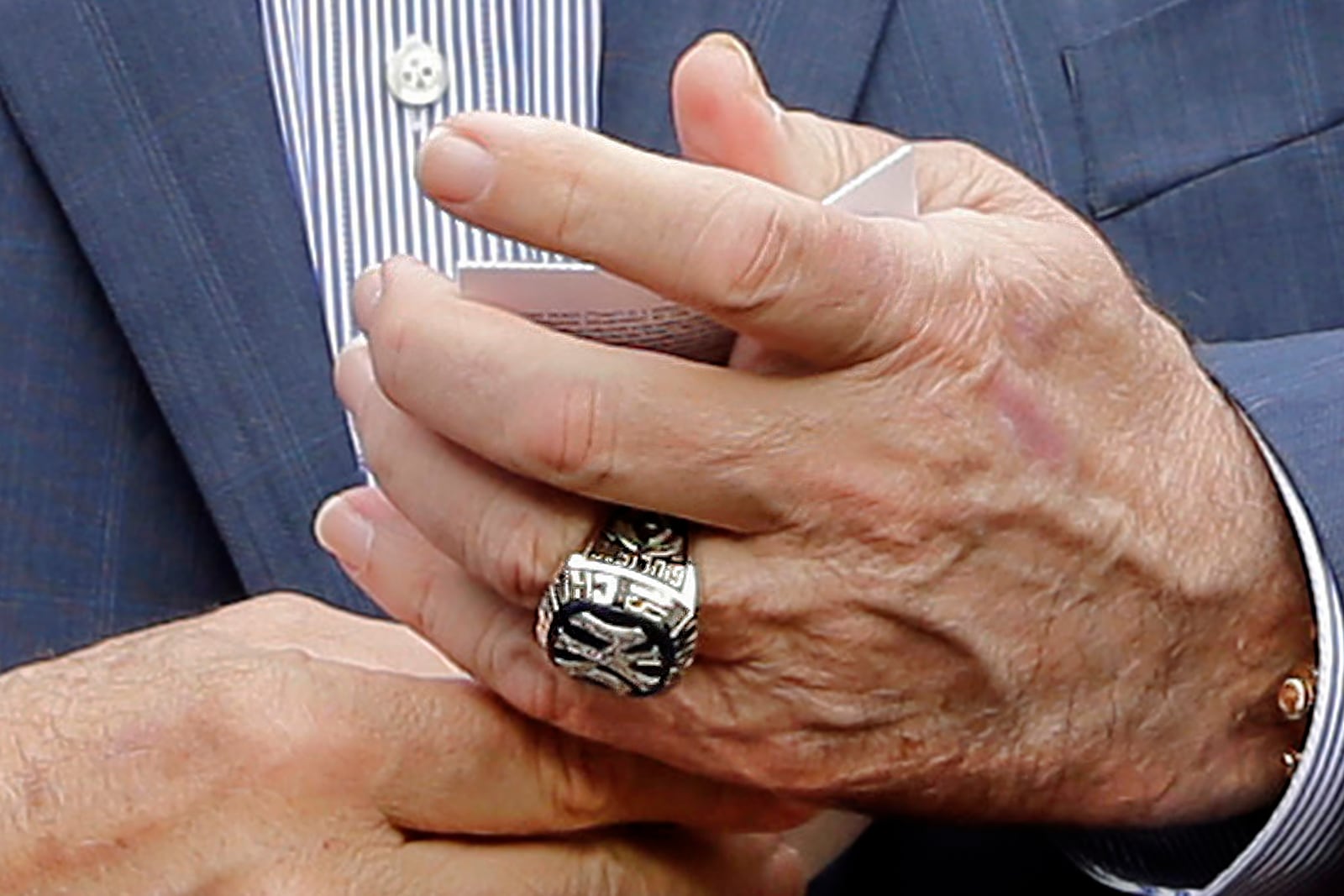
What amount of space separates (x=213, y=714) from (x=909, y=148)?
327 millimetres

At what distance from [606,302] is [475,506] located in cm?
9

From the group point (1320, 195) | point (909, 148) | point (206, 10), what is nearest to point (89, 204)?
point (206, 10)

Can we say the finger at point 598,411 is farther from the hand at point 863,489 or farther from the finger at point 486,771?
the finger at point 486,771

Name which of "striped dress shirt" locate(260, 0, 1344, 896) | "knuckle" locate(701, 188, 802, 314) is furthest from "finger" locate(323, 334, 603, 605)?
"striped dress shirt" locate(260, 0, 1344, 896)

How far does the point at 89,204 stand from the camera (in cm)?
90

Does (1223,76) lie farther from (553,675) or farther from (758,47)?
(553,675)

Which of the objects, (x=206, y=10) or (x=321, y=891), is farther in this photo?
(x=206, y=10)

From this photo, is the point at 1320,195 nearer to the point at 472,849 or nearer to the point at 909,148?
the point at 909,148

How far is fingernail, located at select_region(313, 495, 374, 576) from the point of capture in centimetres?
76

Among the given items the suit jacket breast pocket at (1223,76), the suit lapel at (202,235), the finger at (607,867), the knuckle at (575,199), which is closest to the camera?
the knuckle at (575,199)

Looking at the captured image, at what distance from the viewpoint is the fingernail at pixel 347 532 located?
30.0 inches

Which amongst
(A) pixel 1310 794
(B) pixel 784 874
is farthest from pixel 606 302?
(A) pixel 1310 794

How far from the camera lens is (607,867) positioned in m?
0.76

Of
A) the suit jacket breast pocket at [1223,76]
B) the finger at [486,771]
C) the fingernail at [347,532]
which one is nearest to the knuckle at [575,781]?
the finger at [486,771]
